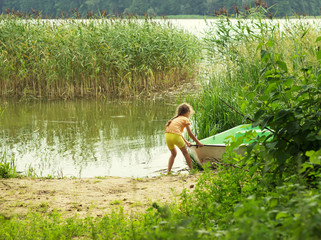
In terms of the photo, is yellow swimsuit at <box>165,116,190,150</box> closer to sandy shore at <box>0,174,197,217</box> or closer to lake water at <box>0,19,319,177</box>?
lake water at <box>0,19,319,177</box>

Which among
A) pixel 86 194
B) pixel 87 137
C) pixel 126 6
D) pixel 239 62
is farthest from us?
pixel 126 6

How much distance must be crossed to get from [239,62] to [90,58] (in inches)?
244

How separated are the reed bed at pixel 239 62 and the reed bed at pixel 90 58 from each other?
3699 mm

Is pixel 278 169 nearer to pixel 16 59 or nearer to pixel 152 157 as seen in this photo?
pixel 152 157

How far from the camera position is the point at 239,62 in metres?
9.88

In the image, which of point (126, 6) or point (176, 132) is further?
point (126, 6)

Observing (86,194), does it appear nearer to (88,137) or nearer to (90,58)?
(88,137)

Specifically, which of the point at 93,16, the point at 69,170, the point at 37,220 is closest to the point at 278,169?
the point at 37,220

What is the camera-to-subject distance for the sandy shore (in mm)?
5035

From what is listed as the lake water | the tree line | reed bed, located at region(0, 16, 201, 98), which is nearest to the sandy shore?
the lake water

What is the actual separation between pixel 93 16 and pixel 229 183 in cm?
1200

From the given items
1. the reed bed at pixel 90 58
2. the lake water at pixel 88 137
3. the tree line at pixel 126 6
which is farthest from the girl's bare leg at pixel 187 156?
the tree line at pixel 126 6

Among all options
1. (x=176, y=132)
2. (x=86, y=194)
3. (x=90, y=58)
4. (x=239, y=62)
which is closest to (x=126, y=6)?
(x=90, y=58)

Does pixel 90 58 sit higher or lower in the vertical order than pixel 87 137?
higher
